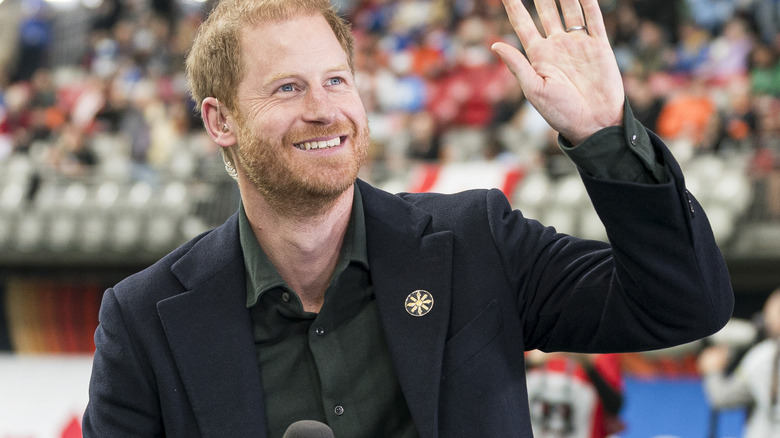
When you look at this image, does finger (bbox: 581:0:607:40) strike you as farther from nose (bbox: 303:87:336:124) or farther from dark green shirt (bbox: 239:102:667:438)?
dark green shirt (bbox: 239:102:667:438)

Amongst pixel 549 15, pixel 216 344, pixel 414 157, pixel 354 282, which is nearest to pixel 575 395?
pixel 414 157

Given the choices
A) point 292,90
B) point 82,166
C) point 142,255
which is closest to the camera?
point 292,90

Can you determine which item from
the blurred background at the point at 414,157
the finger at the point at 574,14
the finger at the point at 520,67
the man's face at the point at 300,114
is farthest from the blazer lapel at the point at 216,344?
the blurred background at the point at 414,157

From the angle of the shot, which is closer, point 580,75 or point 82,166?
point 580,75

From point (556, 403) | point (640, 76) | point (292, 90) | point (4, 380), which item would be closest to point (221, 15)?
point (292, 90)

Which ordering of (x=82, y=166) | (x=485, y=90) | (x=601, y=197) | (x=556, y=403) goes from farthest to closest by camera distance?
(x=82, y=166) → (x=485, y=90) → (x=556, y=403) → (x=601, y=197)

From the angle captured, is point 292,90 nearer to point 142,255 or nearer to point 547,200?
point 547,200

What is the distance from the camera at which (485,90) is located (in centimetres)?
966

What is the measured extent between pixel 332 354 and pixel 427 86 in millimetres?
8482

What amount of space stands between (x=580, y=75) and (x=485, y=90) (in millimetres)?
7894

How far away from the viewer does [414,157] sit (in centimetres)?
945

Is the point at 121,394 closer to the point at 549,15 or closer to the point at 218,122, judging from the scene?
the point at 218,122

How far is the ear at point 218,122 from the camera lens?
2.20m

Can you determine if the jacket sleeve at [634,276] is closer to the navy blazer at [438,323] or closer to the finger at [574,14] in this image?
the navy blazer at [438,323]
